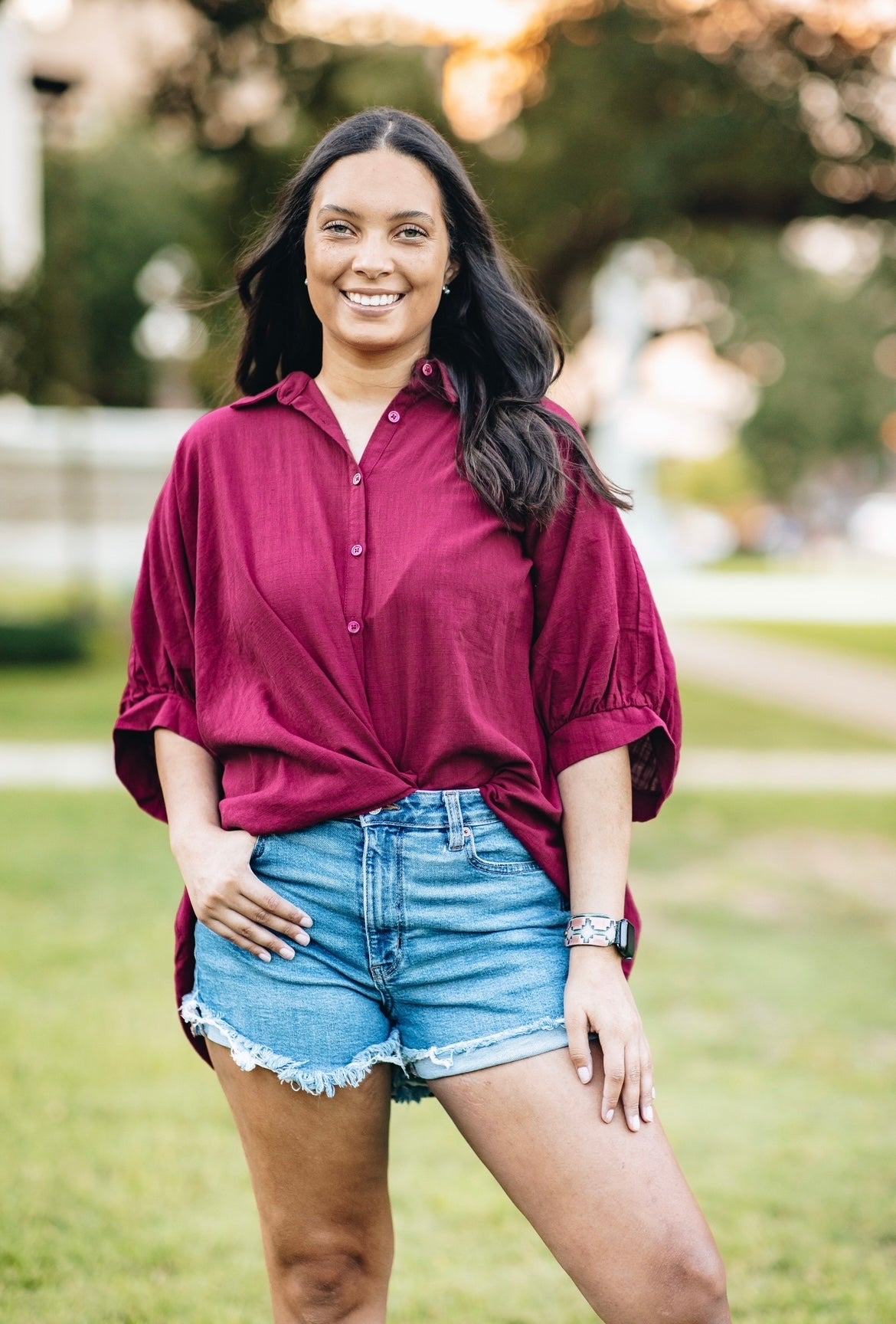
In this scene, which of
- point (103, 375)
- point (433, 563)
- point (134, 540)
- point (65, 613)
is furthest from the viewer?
point (103, 375)

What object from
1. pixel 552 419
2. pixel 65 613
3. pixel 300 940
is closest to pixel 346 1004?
pixel 300 940

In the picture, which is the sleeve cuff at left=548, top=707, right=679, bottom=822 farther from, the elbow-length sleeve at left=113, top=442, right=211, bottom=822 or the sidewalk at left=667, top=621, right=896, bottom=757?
the sidewalk at left=667, top=621, right=896, bottom=757

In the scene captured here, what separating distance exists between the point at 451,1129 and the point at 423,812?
2.60m

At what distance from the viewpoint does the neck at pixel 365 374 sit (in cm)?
209

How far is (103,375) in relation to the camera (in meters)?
31.3

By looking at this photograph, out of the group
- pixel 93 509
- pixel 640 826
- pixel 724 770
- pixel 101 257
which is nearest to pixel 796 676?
pixel 724 770

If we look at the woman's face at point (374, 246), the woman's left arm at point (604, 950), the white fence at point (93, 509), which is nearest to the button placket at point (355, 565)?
the woman's face at point (374, 246)

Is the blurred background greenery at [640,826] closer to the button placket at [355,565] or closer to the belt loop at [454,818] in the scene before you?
the button placket at [355,565]

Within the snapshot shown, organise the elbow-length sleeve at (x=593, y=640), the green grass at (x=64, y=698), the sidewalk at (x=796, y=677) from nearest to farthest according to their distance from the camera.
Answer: the elbow-length sleeve at (x=593, y=640) < the green grass at (x=64, y=698) < the sidewalk at (x=796, y=677)

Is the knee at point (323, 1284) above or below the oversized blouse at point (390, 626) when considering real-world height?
below

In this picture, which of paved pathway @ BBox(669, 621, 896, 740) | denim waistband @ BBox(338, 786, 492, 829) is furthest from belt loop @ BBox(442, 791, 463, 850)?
paved pathway @ BBox(669, 621, 896, 740)

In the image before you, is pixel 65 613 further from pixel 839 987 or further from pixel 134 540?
pixel 839 987

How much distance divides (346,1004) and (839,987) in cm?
372

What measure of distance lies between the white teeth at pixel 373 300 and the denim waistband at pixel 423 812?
0.71 meters
